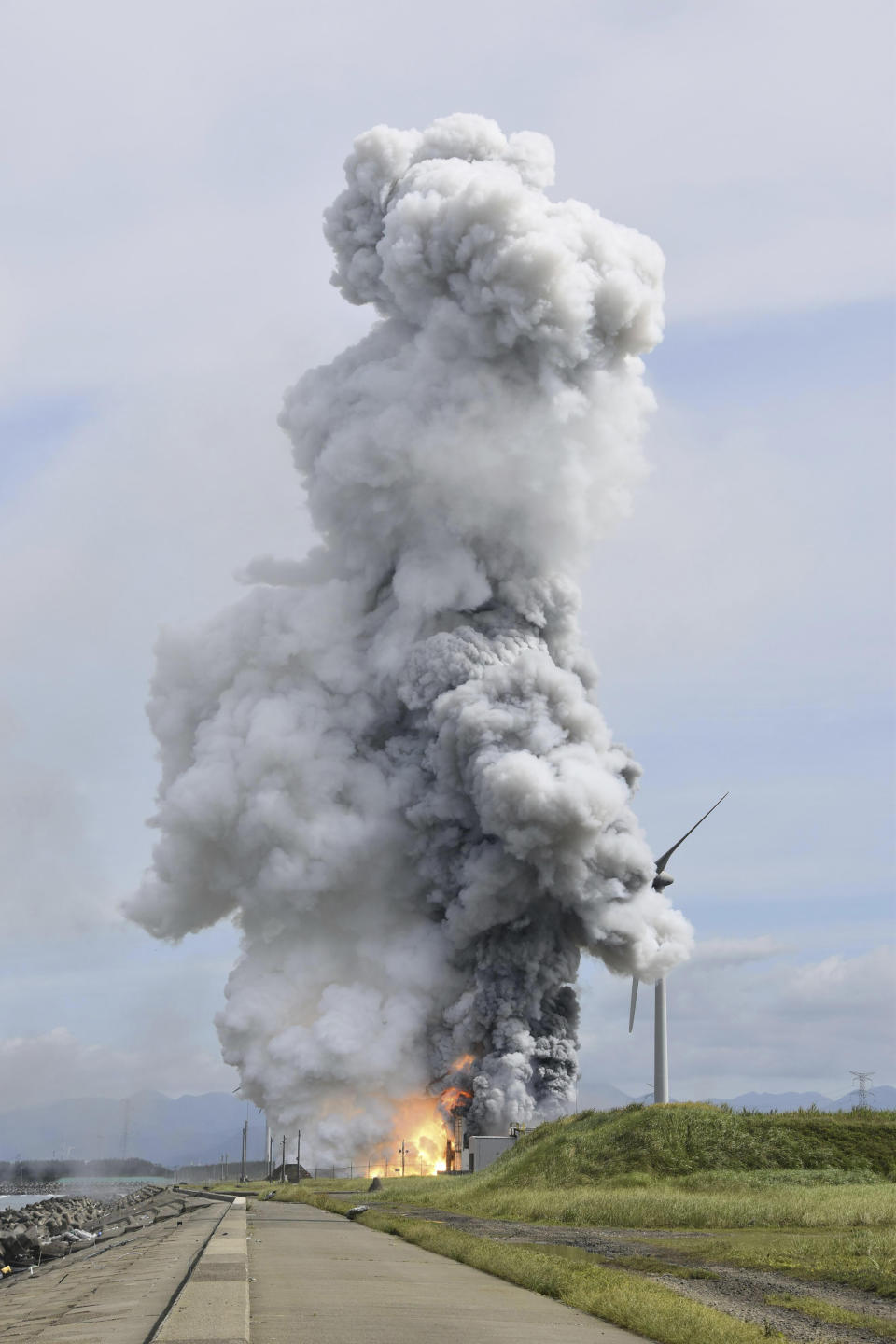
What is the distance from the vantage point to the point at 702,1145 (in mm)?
Result: 42375

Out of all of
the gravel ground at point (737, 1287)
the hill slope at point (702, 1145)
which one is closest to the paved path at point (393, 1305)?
the gravel ground at point (737, 1287)

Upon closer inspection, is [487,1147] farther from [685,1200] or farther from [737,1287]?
[737,1287]

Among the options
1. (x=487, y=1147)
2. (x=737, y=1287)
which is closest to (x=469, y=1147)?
(x=487, y=1147)

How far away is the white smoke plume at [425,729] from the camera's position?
7462 cm

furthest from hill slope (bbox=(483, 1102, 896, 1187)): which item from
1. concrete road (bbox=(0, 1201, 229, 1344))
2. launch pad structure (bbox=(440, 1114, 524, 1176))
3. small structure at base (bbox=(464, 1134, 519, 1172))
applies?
small structure at base (bbox=(464, 1134, 519, 1172))

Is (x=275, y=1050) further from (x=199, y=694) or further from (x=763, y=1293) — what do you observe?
(x=763, y=1293)

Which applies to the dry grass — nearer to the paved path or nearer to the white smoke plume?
the paved path

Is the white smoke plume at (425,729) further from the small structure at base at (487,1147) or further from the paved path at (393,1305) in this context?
the paved path at (393,1305)

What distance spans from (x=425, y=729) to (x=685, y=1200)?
49123 millimetres

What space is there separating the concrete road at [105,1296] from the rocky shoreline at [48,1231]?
8.87 m

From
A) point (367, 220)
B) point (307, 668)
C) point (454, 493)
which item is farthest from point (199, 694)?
point (367, 220)

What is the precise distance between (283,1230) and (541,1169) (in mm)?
16992

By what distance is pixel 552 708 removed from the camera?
252 feet

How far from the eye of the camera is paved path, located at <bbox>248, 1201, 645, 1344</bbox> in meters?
12.7
